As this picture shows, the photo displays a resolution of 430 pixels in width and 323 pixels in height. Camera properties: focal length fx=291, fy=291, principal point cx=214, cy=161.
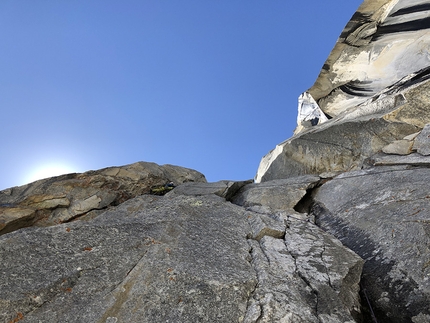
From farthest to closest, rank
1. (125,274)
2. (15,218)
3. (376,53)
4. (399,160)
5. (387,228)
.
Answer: (376,53), (15,218), (399,160), (387,228), (125,274)

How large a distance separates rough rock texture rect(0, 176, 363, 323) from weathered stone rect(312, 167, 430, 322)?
1.79 ft

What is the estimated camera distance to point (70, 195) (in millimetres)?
13141

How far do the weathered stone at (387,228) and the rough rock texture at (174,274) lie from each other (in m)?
0.55

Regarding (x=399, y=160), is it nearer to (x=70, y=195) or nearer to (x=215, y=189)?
(x=215, y=189)

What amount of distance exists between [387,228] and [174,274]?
5102 millimetres

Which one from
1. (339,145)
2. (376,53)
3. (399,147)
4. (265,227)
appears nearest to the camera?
(265,227)

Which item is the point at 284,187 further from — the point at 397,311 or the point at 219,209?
the point at 397,311

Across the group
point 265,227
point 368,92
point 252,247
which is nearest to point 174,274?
point 252,247

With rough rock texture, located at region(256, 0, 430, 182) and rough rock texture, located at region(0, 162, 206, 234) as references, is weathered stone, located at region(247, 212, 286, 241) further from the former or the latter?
rough rock texture, located at region(0, 162, 206, 234)

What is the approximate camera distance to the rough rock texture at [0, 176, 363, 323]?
191 inches

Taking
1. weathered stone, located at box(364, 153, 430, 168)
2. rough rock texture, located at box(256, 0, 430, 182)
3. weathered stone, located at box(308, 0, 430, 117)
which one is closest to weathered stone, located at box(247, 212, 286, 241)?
weathered stone, located at box(364, 153, 430, 168)

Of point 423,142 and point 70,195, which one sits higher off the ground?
point 70,195

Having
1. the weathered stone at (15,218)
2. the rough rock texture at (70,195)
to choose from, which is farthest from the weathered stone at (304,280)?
the weathered stone at (15,218)

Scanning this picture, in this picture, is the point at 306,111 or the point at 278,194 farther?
the point at 306,111
